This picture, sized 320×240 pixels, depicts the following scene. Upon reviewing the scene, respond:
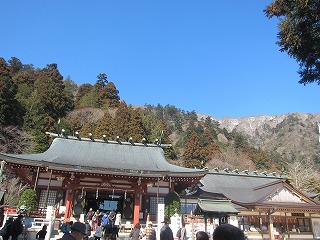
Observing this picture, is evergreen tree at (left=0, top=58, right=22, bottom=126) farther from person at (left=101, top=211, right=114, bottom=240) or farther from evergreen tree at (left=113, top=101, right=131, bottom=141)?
person at (left=101, top=211, right=114, bottom=240)

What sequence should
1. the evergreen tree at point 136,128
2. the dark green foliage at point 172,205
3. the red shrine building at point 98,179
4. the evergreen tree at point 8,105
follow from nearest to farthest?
1. the red shrine building at point 98,179
2. the dark green foliage at point 172,205
3. the evergreen tree at point 8,105
4. the evergreen tree at point 136,128

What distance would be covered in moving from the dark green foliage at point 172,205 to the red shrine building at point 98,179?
0.73 meters

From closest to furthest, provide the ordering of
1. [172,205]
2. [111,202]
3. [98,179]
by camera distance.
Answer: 1. [172,205]
2. [98,179]
3. [111,202]

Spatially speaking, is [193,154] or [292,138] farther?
[292,138]

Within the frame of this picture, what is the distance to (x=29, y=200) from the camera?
16.4m

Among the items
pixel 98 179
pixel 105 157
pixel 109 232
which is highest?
pixel 105 157

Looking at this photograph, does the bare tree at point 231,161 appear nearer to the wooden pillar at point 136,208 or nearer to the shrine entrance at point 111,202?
the shrine entrance at point 111,202

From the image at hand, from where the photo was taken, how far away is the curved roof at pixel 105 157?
56.7 feet

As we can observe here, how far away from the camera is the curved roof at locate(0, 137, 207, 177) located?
680 inches

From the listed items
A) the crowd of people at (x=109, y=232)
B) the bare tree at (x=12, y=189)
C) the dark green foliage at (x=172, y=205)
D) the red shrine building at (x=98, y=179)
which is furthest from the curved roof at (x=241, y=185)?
the bare tree at (x=12, y=189)

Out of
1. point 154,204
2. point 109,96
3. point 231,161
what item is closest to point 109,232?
point 154,204

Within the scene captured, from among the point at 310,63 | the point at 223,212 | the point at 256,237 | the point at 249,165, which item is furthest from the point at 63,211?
the point at 249,165

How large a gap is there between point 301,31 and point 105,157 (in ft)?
53.2

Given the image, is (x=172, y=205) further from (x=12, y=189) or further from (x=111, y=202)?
(x=12, y=189)
